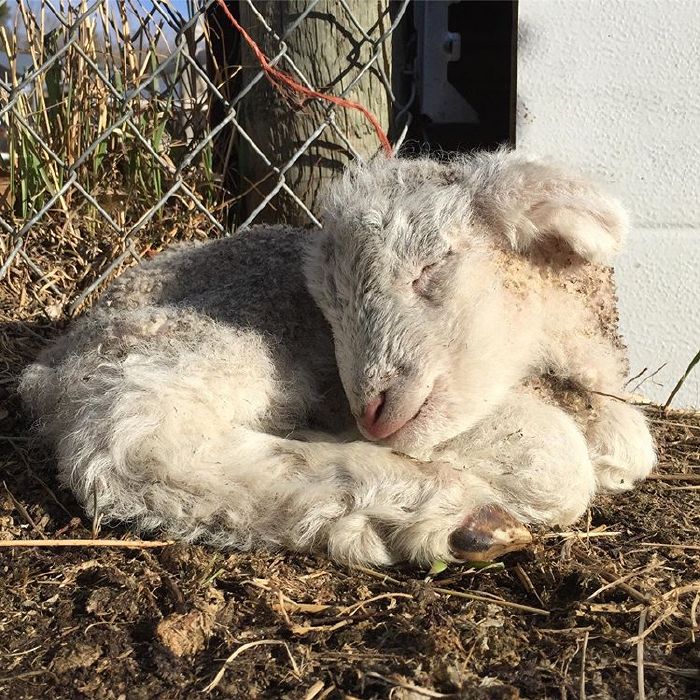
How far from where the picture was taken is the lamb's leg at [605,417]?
9.11 ft

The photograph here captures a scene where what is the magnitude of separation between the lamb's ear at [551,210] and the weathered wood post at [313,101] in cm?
194

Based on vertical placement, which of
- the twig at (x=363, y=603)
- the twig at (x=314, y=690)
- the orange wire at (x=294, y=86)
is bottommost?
the twig at (x=363, y=603)

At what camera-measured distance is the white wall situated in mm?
4070

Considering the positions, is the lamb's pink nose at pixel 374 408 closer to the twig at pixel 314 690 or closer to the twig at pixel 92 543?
the twig at pixel 92 543

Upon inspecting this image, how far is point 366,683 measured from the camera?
1716 millimetres

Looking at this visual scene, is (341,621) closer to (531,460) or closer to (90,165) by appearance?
(531,460)

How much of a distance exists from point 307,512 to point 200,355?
24.0 inches

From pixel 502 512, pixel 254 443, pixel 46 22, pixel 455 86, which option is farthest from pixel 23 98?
pixel 502 512

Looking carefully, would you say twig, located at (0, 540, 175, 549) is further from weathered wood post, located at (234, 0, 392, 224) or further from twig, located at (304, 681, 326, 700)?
weathered wood post, located at (234, 0, 392, 224)

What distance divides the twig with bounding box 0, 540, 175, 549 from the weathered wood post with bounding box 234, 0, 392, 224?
255 cm

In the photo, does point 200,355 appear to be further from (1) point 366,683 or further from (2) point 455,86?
(2) point 455,86

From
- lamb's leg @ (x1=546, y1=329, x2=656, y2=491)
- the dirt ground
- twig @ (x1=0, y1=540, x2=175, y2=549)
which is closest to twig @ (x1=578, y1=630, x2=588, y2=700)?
the dirt ground

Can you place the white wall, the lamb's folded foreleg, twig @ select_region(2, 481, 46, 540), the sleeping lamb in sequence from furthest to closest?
the white wall, the lamb's folded foreleg, twig @ select_region(2, 481, 46, 540), the sleeping lamb

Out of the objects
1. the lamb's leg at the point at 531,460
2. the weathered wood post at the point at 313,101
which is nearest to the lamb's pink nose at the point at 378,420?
the lamb's leg at the point at 531,460
